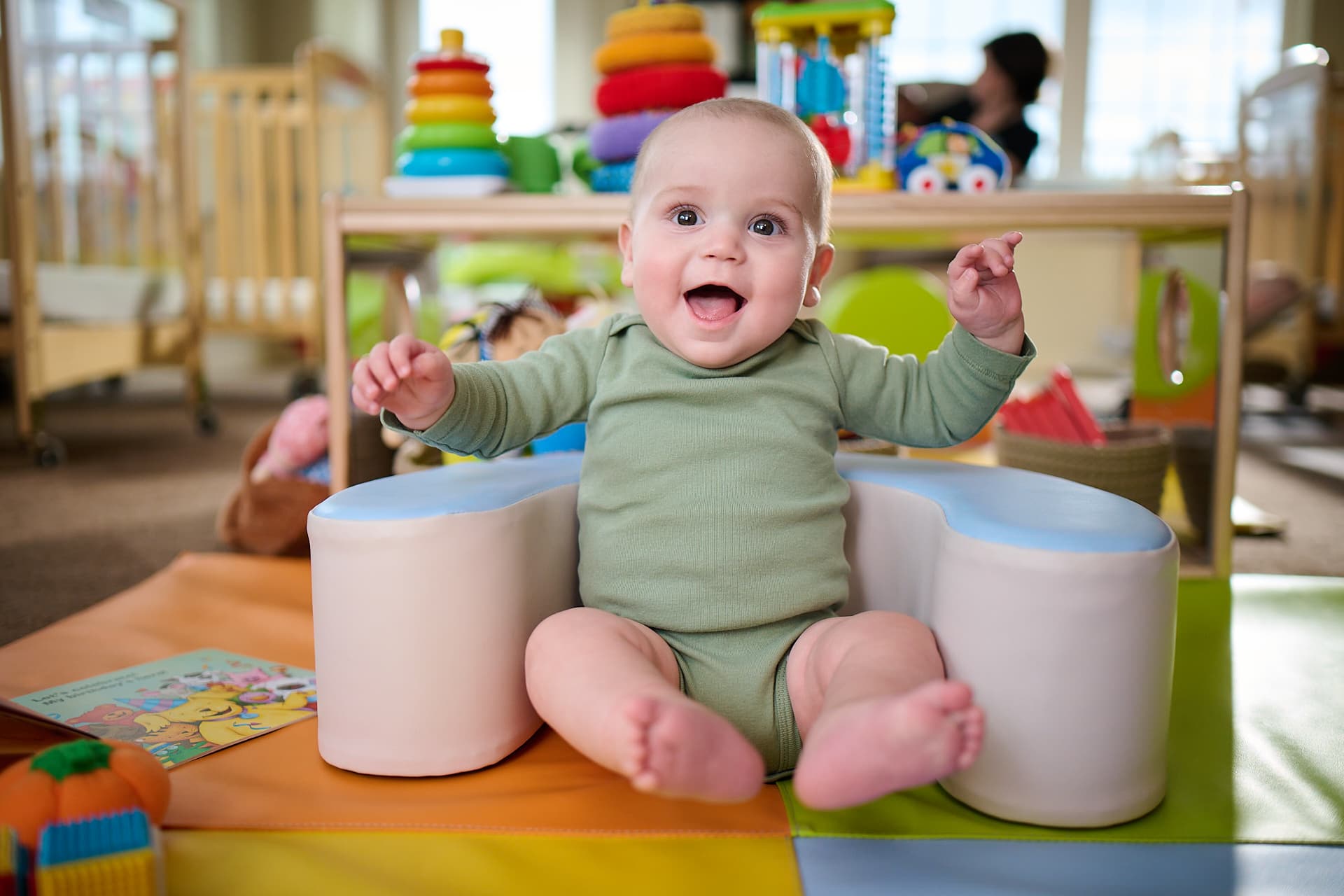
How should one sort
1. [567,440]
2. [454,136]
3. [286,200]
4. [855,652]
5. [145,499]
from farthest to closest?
1. [286,200]
2. [145,499]
3. [454,136]
4. [567,440]
5. [855,652]

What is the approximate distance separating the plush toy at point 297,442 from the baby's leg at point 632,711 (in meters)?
0.78

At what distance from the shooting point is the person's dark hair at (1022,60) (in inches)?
79.1

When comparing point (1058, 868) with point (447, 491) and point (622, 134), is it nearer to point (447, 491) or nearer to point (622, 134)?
point (447, 491)

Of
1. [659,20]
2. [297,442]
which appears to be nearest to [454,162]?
[659,20]

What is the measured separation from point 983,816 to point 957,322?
35cm

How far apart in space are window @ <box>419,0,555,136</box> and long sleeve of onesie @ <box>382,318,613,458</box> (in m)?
3.89

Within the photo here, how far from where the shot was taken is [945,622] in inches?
27.4

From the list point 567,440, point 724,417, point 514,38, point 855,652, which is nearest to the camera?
point 855,652

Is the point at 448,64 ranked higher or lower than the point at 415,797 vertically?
higher

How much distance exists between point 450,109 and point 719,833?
946 mm

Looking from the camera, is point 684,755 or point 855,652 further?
point 855,652

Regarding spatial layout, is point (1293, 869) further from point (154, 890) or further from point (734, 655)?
point (154, 890)

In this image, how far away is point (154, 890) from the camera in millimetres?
528

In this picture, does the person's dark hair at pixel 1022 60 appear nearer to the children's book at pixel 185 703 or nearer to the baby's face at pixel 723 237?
the baby's face at pixel 723 237
